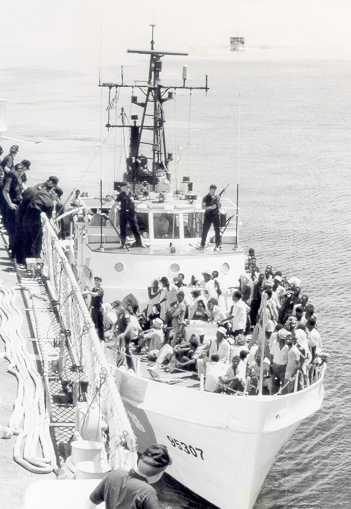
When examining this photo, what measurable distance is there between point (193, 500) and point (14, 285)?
17.7 ft

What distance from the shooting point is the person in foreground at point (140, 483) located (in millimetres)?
6004

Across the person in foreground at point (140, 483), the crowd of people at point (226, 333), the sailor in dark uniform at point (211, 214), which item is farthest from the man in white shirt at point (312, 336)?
the person in foreground at point (140, 483)

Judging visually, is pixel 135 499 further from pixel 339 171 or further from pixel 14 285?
pixel 339 171

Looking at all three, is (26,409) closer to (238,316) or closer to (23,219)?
(238,316)

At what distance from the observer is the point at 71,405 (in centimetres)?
1266

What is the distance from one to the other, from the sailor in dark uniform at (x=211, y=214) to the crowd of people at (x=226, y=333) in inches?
53.5

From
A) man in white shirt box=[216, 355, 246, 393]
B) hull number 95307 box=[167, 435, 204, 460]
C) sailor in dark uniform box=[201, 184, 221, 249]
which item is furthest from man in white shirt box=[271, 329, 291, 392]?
sailor in dark uniform box=[201, 184, 221, 249]

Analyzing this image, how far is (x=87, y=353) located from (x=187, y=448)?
4.66m

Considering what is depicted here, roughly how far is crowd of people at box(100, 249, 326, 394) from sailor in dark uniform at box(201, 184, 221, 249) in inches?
53.5

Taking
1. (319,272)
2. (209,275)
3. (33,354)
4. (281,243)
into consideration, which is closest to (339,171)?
(281,243)

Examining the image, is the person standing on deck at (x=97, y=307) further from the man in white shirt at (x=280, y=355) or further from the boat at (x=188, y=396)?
the man in white shirt at (x=280, y=355)

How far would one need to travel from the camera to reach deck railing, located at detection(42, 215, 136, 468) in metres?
9.16

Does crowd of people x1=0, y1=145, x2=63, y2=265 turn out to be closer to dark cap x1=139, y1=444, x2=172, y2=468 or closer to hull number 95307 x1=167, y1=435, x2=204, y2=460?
hull number 95307 x1=167, y1=435, x2=204, y2=460

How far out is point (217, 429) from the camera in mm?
16344
